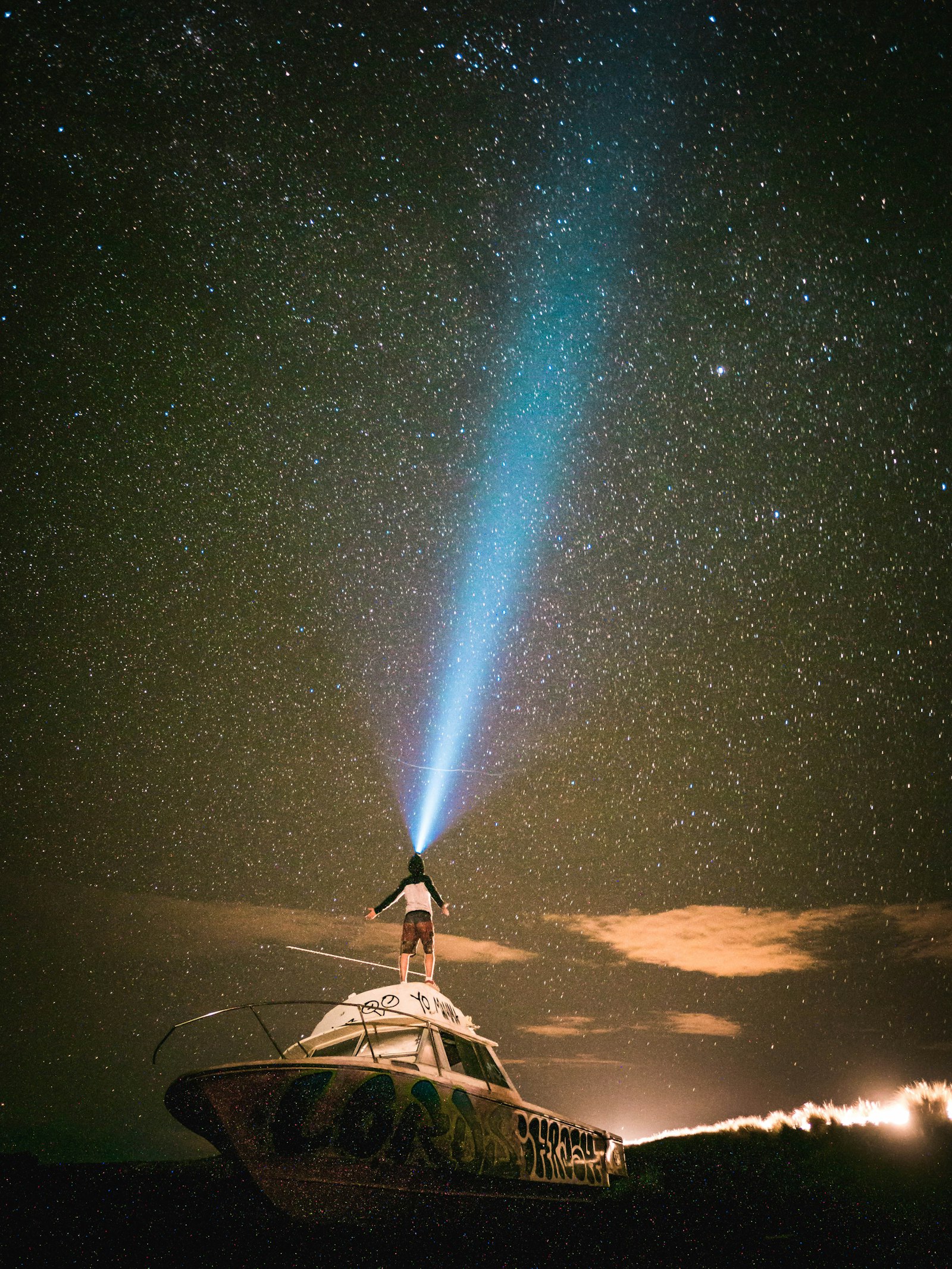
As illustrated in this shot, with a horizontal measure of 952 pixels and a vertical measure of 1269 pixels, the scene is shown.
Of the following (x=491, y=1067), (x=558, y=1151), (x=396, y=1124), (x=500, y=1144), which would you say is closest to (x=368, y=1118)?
(x=396, y=1124)

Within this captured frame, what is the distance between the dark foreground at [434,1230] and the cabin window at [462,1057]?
1.67 m

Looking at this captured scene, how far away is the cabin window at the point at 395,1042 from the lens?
9.54m

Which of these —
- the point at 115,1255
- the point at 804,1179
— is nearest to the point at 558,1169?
the point at 115,1255

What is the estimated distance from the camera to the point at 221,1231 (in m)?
8.70

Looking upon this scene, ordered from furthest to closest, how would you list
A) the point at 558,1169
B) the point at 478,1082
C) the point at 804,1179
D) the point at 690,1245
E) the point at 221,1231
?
the point at 804,1179, the point at 690,1245, the point at 558,1169, the point at 478,1082, the point at 221,1231

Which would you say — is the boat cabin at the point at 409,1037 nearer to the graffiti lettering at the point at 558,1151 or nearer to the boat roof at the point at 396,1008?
the boat roof at the point at 396,1008

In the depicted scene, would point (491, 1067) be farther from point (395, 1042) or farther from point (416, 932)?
point (416, 932)

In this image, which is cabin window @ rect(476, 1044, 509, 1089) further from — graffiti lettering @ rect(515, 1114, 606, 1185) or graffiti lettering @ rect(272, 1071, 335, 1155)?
graffiti lettering @ rect(272, 1071, 335, 1155)

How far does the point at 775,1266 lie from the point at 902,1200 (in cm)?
2085

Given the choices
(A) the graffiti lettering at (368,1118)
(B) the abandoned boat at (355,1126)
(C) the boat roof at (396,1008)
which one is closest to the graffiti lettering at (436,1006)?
(C) the boat roof at (396,1008)

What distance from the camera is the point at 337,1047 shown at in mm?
9719

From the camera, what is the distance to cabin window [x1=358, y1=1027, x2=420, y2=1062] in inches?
376

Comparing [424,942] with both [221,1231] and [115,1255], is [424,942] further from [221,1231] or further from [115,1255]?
[115,1255]

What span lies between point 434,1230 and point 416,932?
4.48m
